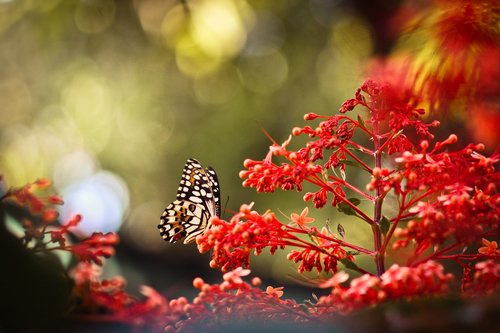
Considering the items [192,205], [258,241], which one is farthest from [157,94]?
[258,241]

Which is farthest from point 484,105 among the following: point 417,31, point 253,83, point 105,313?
point 253,83

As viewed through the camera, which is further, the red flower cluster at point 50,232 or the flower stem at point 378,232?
the flower stem at point 378,232

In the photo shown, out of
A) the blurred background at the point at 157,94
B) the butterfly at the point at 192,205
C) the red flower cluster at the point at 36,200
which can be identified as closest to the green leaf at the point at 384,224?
the red flower cluster at the point at 36,200

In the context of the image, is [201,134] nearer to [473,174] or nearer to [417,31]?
[417,31]

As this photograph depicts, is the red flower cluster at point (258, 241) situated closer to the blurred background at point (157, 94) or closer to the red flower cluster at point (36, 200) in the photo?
the red flower cluster at point (36, 200)

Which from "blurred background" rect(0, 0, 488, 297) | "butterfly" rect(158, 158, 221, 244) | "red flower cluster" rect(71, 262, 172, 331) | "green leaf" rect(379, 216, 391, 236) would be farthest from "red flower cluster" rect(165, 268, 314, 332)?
"blurred background" rect(0, 0, 488, 297)

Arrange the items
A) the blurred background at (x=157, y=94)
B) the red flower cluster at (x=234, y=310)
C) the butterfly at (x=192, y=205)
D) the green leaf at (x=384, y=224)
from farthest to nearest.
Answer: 1. the blurred background at (x=157, y=94)
2. the butterfly at (x=192, y=205)
3. the green leaf at (x=384, y=224)
4. the red flower cluster at (x=234, y=310)
